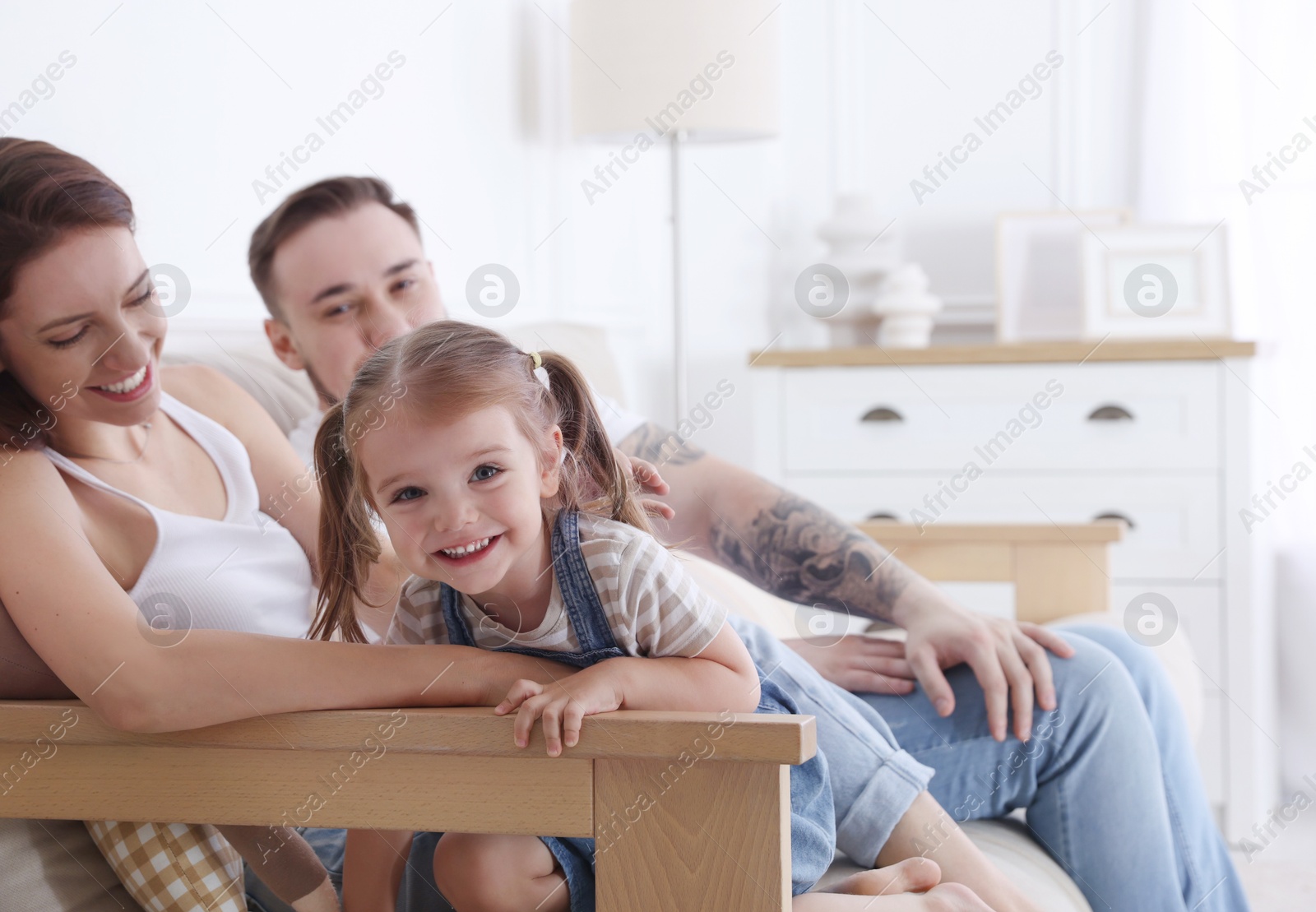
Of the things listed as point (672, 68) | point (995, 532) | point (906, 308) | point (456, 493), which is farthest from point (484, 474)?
point (906, 308)

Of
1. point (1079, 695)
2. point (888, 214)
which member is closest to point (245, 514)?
point (1079, 695)

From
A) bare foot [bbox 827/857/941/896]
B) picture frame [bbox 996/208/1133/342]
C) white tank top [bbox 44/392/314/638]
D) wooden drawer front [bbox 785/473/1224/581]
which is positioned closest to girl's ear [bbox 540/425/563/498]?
white tank top [bbox 44/392/314/638]

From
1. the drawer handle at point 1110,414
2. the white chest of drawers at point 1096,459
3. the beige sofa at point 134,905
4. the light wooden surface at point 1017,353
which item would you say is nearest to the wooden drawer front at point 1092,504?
the white chest of drawers at point 1096,459

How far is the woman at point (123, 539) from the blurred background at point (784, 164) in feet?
1.27

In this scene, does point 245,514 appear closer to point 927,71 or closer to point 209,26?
point 209,26

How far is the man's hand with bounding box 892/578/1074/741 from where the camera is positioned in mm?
1082

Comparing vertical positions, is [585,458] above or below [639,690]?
above

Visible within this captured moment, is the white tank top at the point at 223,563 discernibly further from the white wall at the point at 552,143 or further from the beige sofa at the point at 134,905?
the white wall at the point at 552,143

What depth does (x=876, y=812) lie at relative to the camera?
0.95 m

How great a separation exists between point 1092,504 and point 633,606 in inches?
71.0

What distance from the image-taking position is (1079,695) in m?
1.10

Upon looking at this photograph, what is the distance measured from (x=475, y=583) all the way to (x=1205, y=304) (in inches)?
88.4

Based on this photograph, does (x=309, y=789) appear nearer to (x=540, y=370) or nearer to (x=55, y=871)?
(x=55, y=871)

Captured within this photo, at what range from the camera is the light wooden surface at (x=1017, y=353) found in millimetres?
2273
